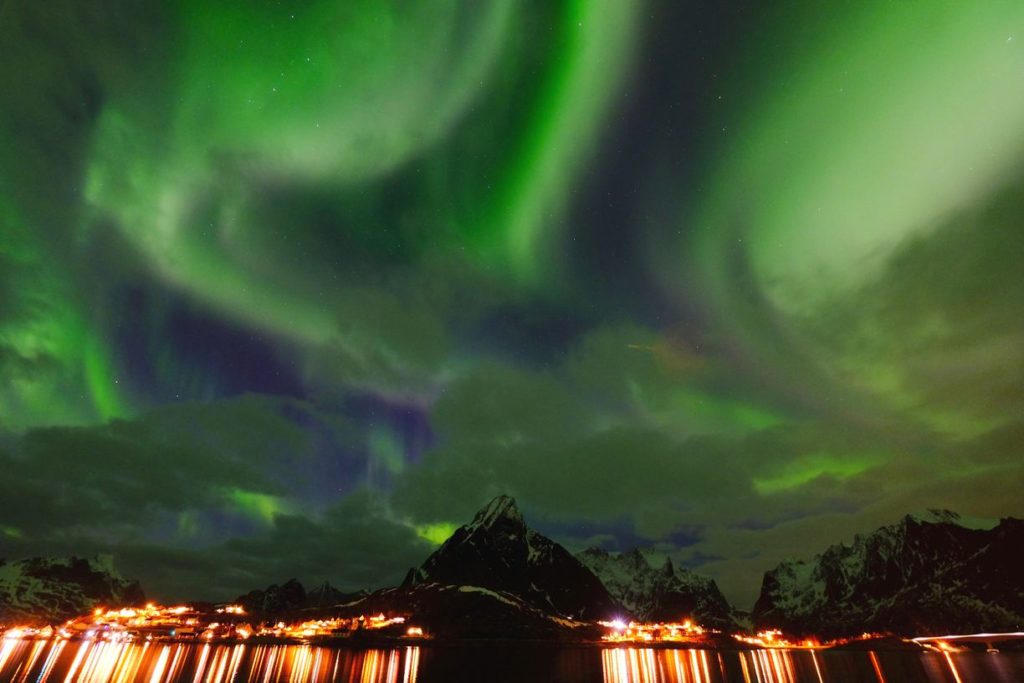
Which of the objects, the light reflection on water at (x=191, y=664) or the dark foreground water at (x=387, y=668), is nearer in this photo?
the light reflection on water at (x=191, y=664)

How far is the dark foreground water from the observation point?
116750 mm

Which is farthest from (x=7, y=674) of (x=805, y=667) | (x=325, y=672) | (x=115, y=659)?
(x=805, y=667)

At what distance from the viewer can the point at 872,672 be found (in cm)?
17050

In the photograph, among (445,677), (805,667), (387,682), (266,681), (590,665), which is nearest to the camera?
(266,681)

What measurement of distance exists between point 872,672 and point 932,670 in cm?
3440

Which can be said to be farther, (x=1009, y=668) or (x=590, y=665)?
(x=1009, y=668)

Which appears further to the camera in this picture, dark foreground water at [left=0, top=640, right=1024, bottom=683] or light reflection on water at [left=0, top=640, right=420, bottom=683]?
dark foreground water at [left=0, top=640, right=1024, bottom=683]

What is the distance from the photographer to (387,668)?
464 feet

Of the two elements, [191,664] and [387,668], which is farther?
[387,668]

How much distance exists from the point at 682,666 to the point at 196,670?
14896 centimetres

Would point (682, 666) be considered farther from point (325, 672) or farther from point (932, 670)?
point (325, 672)

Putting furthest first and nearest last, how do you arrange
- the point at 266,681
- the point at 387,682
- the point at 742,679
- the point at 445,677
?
1. the point at 742,679
2. the point at 445,677
3. the point at 387,682
4. the point at 266,681

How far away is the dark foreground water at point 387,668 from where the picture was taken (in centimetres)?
11675

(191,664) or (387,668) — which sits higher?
(387,668)
